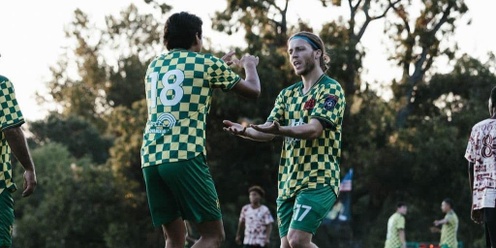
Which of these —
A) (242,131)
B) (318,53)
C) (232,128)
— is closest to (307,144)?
(318,53)

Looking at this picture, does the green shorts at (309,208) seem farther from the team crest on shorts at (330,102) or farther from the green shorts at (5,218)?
the green shorts at (5,218)

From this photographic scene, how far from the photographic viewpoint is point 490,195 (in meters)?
9.03

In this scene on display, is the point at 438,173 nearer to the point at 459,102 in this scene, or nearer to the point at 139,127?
the point at 459,102

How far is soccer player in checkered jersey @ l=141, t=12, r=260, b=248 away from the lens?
646 centimetres

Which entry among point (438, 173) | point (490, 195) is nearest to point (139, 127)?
point (438, 173)

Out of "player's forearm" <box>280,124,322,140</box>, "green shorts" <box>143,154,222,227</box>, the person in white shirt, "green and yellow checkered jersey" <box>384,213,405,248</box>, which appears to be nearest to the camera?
"green shorts" <box>143,154,222,227</box>

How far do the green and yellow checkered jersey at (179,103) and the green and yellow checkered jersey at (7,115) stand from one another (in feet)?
4.27

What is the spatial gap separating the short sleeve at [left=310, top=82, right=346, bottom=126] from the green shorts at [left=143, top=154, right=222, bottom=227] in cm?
115

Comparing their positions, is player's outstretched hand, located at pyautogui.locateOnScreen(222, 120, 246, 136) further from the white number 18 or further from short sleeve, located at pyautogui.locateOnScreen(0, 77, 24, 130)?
short sleeve, located at pyautogui.locateOnScreen(0, 77, 24, 130)

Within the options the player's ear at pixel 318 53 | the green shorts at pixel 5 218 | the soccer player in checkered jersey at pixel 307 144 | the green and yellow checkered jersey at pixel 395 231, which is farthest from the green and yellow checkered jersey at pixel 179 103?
the green and yellow checkered jersey at pixel 395 231

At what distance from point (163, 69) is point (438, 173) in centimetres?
3474

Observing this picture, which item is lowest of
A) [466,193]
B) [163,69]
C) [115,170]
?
[466,193]

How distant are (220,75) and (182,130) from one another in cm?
48

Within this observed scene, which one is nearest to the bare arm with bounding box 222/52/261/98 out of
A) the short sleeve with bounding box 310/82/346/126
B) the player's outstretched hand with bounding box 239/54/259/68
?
the player's outstretched hand with bounding box 239/54/259/68
